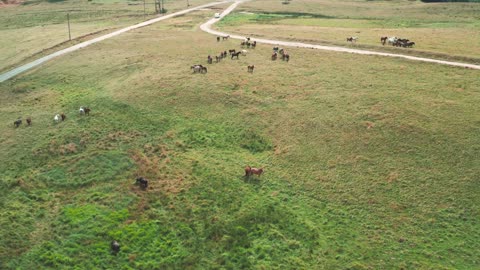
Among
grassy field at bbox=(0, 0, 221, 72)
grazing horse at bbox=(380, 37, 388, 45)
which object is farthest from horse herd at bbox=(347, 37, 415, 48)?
grassy field at bbox=(0, 0, 221, 72)

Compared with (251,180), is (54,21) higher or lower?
higher

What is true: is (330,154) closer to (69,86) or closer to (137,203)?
(137,203)

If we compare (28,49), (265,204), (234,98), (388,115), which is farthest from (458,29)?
(28,49)

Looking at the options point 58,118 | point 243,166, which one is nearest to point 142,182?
point 243,166

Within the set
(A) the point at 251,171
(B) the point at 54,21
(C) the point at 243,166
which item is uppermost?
(B) the point at 54,21

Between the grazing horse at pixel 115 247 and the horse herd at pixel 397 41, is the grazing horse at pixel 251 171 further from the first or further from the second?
the horse herd at pixel 397 41

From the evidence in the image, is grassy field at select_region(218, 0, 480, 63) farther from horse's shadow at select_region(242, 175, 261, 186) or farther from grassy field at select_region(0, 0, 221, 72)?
horse's shadow at select_region(242, 175, 261, 186)

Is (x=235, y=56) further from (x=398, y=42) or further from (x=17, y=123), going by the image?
(x=17, y=123)
